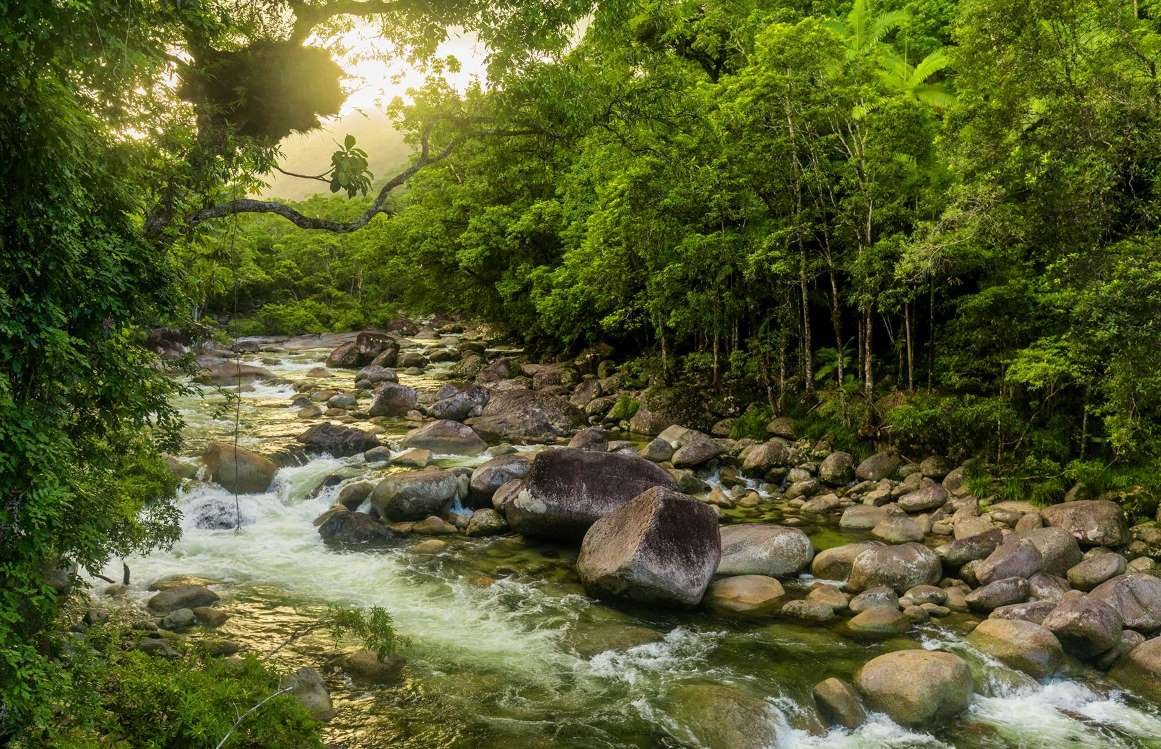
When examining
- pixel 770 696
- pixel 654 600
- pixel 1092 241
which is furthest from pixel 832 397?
pixel 770 696

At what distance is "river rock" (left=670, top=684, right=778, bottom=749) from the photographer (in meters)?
7.55

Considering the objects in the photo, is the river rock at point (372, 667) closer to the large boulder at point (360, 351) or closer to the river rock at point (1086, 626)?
the river rock at point (1086, 626)

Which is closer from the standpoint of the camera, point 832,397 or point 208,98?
point 208,98

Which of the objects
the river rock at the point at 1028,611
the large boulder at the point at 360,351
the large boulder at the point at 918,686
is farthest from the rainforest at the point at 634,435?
the large boulder at the point at 360,351

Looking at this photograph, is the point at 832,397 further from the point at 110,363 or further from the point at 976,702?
the point at 110,363

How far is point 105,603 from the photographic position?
10.3 metres

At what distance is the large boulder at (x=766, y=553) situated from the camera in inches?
474

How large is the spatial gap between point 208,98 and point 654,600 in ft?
27.7

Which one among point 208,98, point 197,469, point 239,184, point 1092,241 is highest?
point 208,98

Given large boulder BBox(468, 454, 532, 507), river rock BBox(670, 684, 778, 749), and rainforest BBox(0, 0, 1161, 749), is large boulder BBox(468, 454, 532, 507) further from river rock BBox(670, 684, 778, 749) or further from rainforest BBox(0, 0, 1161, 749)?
river rock BBox(670, 684, 778, 749)

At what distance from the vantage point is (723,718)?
7.82 m

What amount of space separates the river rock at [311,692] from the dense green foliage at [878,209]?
623cm

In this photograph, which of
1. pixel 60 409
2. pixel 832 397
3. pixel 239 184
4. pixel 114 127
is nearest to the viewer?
pixel 60 409

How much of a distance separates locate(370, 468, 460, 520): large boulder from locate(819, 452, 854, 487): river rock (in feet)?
28.4
